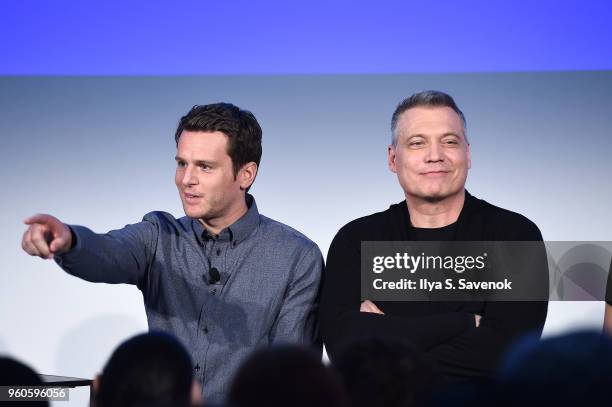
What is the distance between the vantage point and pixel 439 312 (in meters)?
2.65

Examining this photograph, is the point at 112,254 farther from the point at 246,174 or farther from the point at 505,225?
the point at 505,225

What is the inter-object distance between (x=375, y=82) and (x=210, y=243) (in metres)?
1.65

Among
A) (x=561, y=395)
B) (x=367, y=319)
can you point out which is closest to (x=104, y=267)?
(x=367, y=319)

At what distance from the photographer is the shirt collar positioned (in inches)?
114

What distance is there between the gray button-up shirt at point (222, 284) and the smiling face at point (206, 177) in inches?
3.3

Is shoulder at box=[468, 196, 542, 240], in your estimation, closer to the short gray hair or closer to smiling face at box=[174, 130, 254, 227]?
the short gray hair

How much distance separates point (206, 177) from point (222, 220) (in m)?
0.18

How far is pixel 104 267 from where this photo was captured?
2.55 metres

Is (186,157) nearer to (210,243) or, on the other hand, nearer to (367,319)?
(210,243)

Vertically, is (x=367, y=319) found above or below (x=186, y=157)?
below

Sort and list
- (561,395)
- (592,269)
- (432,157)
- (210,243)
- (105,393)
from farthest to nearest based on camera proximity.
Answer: (592,269) → (210,243) → (432,157) → (105,393) → (561,395)

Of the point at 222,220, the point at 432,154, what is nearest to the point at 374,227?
the point at 432,154

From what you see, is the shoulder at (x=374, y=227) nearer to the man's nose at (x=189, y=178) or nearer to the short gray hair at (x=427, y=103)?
the short gray hair at (x=427, y=103)

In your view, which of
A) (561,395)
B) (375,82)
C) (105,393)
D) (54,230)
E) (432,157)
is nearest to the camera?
(561,395)
